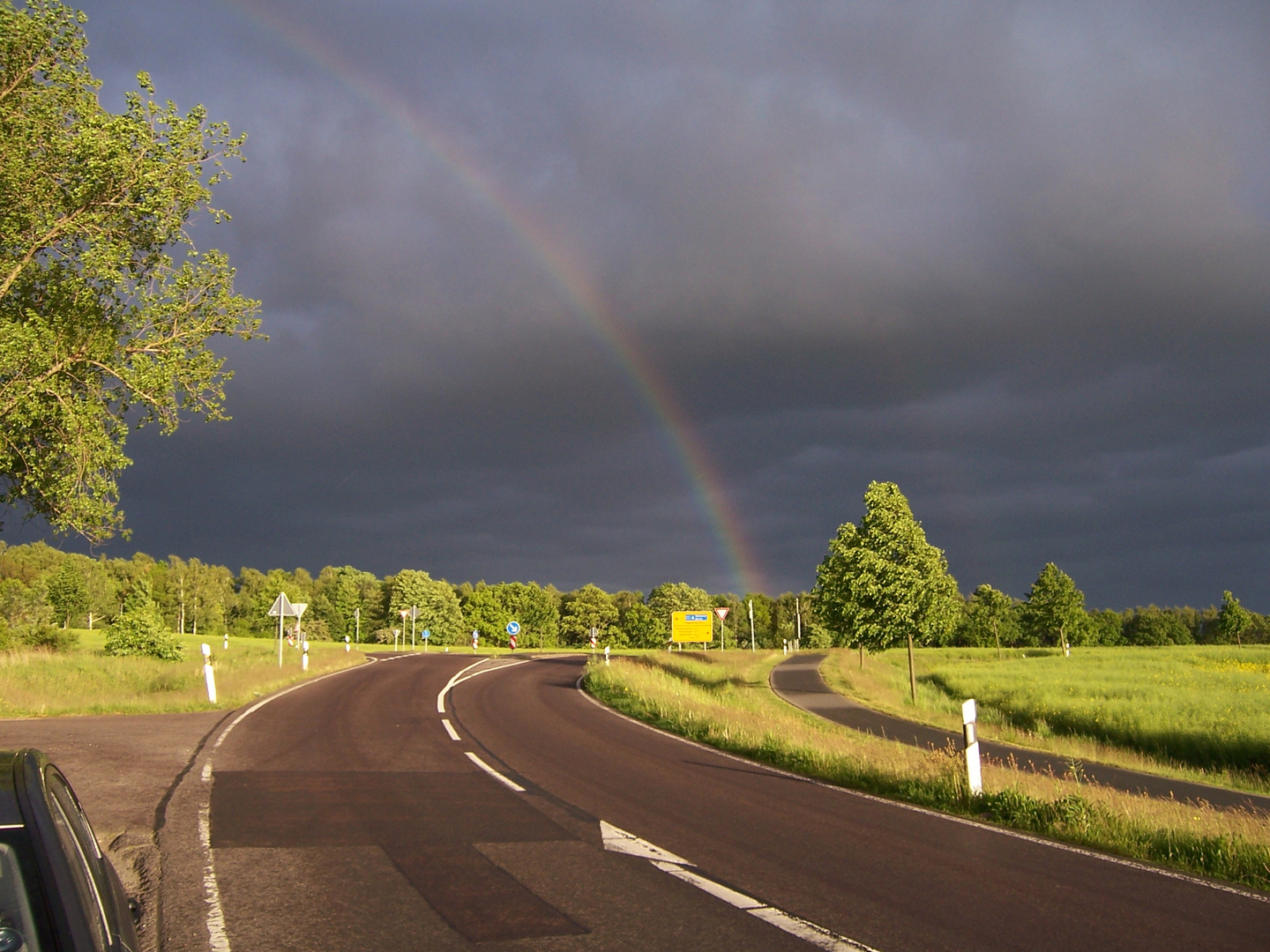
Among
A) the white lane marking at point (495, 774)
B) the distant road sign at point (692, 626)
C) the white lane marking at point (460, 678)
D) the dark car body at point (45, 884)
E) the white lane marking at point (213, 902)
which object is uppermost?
the dark car body at point (45, 884)

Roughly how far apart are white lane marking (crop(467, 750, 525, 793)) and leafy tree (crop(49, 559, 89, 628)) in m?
111

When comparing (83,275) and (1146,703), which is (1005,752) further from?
(83,275)

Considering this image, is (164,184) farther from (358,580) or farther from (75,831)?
(358,580)

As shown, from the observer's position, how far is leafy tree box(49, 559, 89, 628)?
104 meters

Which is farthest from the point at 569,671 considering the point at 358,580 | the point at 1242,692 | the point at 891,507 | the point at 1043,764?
the point at 358,580

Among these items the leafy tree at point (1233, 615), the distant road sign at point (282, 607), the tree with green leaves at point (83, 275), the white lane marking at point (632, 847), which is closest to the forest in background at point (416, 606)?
the leafy tree at point (1233, 615)

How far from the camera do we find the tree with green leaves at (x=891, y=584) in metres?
35.8

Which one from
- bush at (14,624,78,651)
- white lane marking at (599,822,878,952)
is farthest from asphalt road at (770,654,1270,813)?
bush at (14,624,78,651)

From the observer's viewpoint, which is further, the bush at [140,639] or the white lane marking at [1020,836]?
the bush at [140,639]

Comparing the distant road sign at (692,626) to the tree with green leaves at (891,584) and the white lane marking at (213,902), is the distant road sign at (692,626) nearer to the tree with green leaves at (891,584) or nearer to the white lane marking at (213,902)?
the tree with green leaves at (891,584)

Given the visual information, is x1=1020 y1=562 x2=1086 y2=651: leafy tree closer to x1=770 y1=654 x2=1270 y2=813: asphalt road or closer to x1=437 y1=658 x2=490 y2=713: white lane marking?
x1=770 y1=654 x2=1270 y2=813: asphalt road

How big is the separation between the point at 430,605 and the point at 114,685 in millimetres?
100951

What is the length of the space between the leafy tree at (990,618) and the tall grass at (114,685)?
8508cm

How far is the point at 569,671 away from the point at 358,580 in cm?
11215
